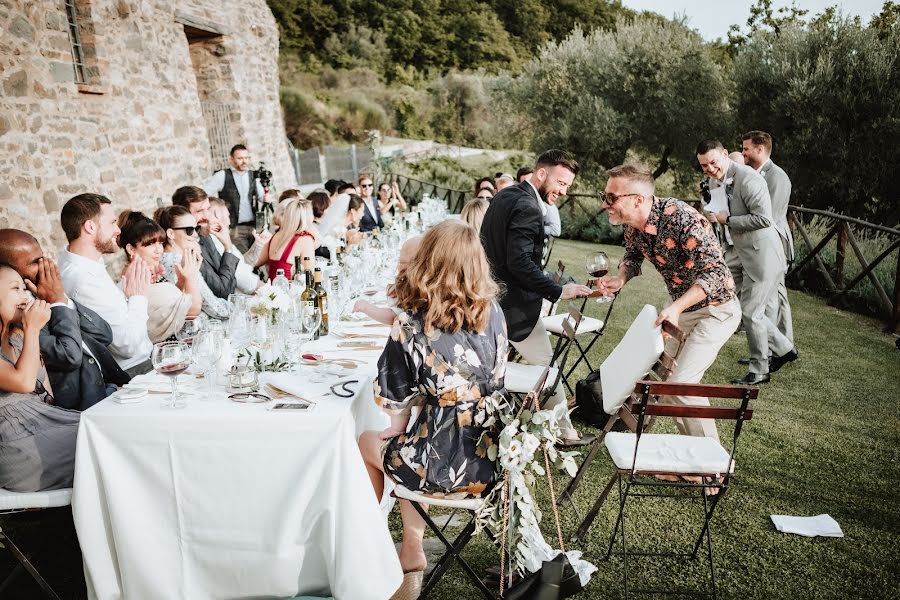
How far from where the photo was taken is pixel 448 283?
238cm

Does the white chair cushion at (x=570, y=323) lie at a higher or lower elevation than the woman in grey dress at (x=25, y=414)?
lower

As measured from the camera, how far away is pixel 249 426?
92.6 inches

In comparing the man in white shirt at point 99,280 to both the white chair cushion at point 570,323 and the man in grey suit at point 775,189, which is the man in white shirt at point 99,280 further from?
the man in grey suit at point 775,189

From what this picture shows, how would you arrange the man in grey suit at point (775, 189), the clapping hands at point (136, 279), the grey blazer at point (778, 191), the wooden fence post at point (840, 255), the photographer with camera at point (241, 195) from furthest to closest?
the photographer with camera at point (241, 195), the wooden fence post at point (840, 255), the grey blazer at point (778, 191), the man in grey suit at point (775, 189), the clapping hands at point (136, 279)

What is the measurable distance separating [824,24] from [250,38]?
12.0 m

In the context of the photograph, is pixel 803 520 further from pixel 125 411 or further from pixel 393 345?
pixel 125 411

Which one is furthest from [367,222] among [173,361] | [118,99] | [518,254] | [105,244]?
[173,361]

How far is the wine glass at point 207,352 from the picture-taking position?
2.60 metres

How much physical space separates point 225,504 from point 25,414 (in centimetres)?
87

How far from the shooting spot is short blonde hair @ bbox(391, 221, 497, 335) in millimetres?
2393

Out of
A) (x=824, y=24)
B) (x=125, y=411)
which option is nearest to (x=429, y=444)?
(x=125, y=411)

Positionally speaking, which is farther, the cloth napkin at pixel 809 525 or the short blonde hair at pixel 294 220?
the short blonde hair at pixel 294 220

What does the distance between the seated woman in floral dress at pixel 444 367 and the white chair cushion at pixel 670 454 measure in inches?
27.0

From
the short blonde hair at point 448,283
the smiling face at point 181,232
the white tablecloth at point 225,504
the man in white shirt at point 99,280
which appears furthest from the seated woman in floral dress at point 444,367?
the smiling face at point 181,232
